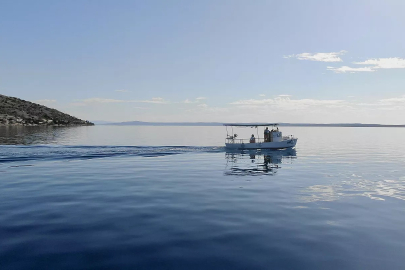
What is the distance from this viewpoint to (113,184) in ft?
88.6

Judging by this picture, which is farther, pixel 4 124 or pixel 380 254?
pixel 4 124

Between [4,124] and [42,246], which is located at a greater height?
[4,124]

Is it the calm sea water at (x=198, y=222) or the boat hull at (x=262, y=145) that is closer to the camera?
the calm sea water at (x=198, y=222)

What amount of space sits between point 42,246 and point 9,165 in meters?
30.8

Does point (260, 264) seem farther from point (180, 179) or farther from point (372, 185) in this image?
point (372, 185)

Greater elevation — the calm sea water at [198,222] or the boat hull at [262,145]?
the boat hull at [262,145]

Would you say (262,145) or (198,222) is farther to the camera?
(262,145)

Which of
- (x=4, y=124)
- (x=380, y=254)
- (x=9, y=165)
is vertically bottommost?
(x=380, y=254)

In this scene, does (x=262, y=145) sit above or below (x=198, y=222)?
above

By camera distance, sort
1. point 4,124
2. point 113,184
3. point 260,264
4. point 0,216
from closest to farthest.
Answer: point 260,264 < point 0,216 < point 113,184 < point 4,124

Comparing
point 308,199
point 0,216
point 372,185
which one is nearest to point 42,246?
point 0,216

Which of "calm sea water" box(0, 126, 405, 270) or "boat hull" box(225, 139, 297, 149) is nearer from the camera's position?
"calm sea water" box(0, 126, 405, 270)

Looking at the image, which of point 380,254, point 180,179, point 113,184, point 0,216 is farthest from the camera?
point 180,179

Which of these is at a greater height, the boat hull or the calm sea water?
the boat hull
